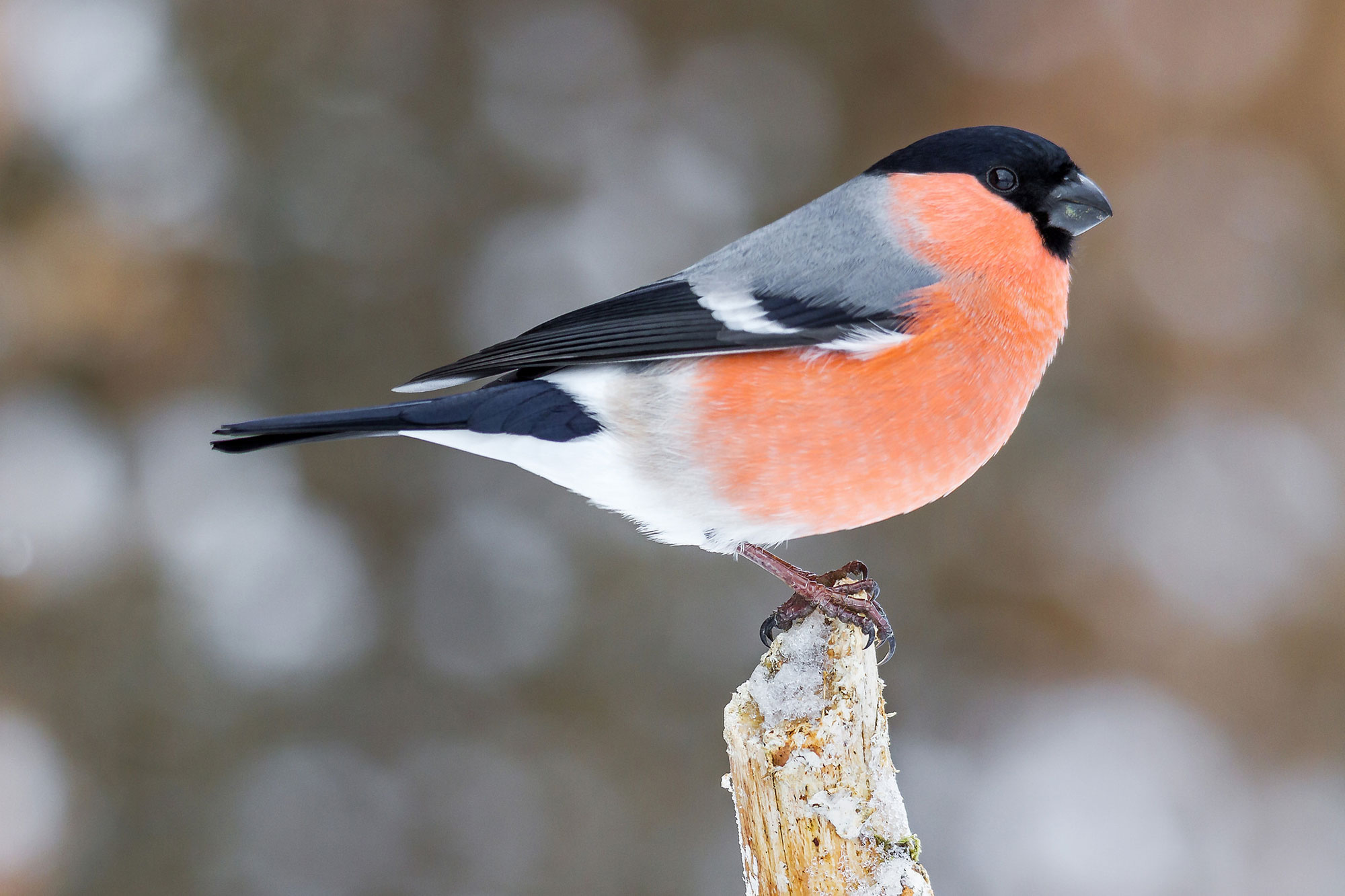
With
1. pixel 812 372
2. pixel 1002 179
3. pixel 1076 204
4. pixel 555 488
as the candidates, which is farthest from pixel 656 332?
pixel 555 488

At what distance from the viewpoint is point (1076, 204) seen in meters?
2.10

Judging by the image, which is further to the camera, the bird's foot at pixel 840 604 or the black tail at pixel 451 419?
the bird's foot at pixel 840 604

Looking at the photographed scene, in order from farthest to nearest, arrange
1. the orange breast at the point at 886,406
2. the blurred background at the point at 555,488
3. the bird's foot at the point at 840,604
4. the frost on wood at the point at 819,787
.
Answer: the blurred background at the point at 555,488
the bird's foot at the point at 840,604
the orange breast at the point at 886,406
the frost on wood at the point at 819,787

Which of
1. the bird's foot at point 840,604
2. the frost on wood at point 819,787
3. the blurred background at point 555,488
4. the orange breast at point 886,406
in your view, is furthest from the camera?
the blurred background at point 555,488

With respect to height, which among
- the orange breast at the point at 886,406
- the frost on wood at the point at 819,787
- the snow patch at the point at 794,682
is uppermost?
the orange breast at the point at 886,406

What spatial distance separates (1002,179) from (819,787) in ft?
4.17

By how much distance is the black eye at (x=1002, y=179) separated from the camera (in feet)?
6.87

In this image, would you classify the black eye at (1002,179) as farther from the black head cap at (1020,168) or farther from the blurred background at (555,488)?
the blurred background at (555,488)

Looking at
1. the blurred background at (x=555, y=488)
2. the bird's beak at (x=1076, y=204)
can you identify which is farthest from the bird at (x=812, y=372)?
the blurred background at (x=555, y=488)

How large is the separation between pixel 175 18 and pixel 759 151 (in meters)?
2.14

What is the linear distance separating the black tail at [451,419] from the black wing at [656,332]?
7cm

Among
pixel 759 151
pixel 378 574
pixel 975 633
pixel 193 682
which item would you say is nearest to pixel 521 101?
pixel 759 151

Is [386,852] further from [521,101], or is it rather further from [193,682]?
[521,101]

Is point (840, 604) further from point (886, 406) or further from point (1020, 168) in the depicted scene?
point (1020, 168)
